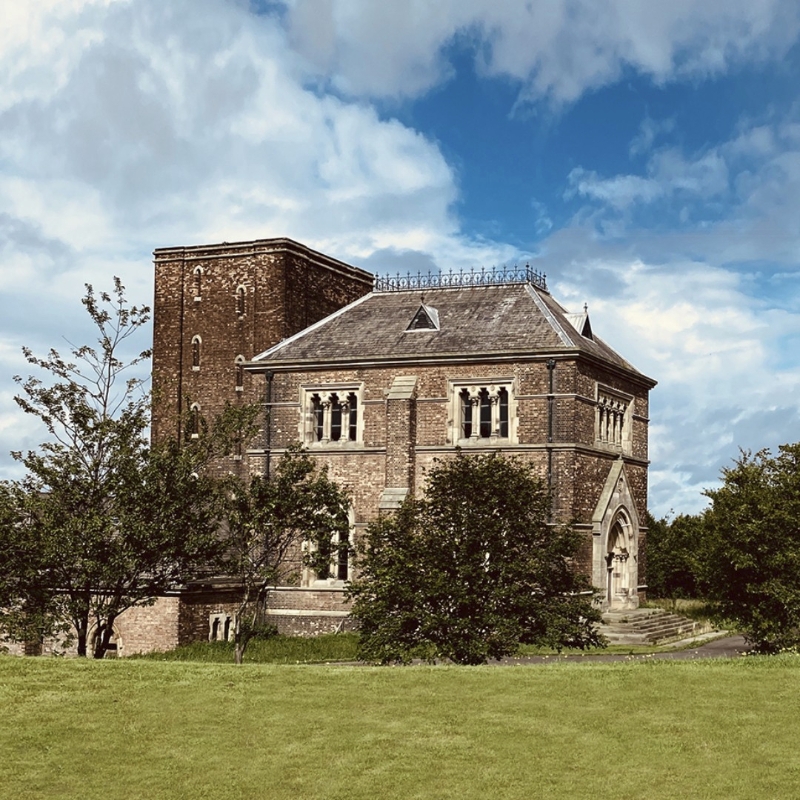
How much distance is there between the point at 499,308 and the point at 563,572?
19.0 metres

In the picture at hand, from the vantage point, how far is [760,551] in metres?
31.4

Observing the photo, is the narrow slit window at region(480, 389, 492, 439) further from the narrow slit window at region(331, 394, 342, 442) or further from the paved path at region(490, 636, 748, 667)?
the paved path at region(490, 636, 748, 667)

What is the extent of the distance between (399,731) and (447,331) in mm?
27998

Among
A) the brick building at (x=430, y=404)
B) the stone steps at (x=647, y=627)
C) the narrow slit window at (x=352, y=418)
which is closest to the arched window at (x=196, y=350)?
the brick building at (x=430, y=404)

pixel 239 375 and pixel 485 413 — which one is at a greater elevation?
pixel 239 375

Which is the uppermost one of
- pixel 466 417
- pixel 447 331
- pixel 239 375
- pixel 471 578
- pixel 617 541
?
pixel 447 331

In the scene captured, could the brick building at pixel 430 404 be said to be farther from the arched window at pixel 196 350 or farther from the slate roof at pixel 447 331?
the arched window at pixel 196 350

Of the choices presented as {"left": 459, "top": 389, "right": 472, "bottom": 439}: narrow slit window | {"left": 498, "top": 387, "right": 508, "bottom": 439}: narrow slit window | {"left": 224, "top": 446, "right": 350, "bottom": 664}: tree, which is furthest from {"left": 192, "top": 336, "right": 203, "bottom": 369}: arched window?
{"left": 224, "top": 446, "right": 350, "bottom": 664}: tree

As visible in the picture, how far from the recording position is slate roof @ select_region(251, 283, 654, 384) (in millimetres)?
42500

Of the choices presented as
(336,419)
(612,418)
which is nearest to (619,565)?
(612,418)

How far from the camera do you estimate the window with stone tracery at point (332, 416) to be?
44.1 metres

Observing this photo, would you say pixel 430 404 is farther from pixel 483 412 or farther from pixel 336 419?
pixel 336 419

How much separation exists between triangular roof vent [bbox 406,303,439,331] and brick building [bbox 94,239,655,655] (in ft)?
0.16

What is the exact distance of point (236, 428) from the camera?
104ft
